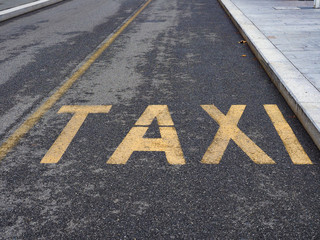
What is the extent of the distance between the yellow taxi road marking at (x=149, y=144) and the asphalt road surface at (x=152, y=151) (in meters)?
0.02

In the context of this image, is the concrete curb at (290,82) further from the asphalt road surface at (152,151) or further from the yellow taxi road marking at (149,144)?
the yellow taxi road marking at (149,144)

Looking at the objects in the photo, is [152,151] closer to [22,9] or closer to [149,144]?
[149,144]

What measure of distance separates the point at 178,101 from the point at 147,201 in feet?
8.44

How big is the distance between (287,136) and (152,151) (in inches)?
60.0

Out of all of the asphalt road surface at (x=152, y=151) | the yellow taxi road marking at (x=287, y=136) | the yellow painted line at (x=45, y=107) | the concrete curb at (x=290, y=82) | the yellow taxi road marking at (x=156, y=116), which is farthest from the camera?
the yellow taxi road marking at (x=156, y=116)

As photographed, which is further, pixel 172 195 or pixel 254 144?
pixel 254 144

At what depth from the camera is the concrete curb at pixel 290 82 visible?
4.53 meters

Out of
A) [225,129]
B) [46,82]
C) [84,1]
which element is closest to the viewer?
[225,129]

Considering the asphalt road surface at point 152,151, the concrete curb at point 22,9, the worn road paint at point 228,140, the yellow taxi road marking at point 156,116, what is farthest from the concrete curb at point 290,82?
the concrete curb at point 22,9

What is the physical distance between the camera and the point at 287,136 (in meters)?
4.42

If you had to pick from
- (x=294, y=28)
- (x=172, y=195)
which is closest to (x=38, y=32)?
(x=294, y=28)

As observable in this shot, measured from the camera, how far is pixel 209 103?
553 centimetres

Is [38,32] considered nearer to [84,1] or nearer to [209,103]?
[209,103]

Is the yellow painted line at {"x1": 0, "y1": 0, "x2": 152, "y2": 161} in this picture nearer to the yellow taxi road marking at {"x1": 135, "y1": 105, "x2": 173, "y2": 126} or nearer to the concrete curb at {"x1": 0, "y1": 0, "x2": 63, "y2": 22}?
the yellow taxi road marking at {"x1": 135, "y1": 105, "x2": 173, "y2": 126}
